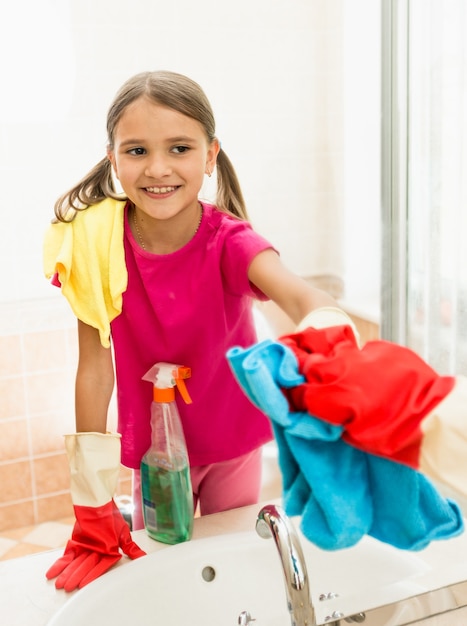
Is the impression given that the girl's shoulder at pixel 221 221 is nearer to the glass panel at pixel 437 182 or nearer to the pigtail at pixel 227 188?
the pigtail at pixel 227 188

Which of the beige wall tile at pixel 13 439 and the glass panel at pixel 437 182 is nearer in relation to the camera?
the beige wall tile at pixel 13 439

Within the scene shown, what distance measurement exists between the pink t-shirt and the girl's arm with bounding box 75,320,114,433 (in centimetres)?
2

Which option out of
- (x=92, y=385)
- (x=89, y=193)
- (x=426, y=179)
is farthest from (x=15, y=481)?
(x=426, y=179)

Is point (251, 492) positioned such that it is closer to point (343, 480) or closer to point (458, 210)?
point (343, 480)

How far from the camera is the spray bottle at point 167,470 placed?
899 mm

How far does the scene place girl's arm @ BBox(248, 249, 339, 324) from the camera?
792mm

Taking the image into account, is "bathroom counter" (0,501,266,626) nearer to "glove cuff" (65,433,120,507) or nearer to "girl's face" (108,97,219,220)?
"glove cuff" (65,433,120,507)

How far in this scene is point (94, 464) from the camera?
0.88 meters

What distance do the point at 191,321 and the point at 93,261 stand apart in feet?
0.46

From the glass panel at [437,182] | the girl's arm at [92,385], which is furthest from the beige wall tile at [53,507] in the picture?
the glass panel at [437,182]

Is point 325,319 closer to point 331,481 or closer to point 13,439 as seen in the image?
point 331,481

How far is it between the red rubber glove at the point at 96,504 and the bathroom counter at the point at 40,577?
2 cm

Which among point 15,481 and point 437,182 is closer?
point 15,481

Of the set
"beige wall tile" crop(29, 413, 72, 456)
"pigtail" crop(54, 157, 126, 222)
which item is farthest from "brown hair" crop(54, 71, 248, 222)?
"beige wall tile" crop(29, 413, 72, 456)
